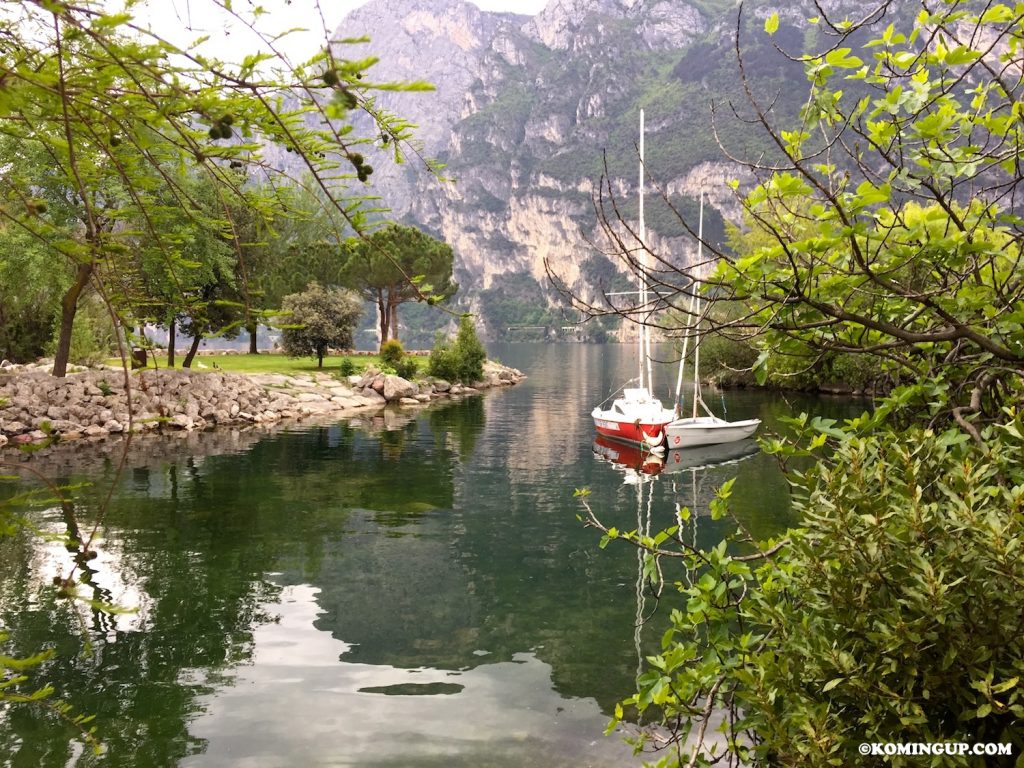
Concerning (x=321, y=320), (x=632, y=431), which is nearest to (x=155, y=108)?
(x=632, y=431)

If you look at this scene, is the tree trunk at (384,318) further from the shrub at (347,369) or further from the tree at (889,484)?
the tree at (889,484)

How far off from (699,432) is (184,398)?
24.5 metres

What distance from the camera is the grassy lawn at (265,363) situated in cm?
4906

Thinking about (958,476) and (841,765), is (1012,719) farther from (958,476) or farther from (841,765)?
(958,476)

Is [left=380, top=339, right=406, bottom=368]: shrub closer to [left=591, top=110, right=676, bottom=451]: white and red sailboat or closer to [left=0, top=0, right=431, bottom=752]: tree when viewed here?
[left=591, top=110, right=676, bottom=451]: white and red sailboat

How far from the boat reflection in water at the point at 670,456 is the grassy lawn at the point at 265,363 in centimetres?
2689

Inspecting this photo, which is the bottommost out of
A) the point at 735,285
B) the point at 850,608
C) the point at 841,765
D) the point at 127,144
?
the point at 841,765

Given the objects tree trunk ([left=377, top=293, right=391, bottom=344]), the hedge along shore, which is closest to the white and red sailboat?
the hedge along shore

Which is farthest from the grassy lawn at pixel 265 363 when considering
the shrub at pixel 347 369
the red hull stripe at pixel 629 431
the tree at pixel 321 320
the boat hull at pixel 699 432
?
the boat hull at pixel 699 432

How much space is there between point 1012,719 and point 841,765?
33.6 inches

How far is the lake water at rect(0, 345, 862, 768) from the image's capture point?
27.3 ft

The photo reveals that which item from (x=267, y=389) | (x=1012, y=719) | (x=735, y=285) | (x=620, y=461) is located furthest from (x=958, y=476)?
(x=267, y=389)

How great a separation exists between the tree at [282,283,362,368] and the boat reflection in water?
90.7 ft

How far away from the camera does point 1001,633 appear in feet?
11.3
